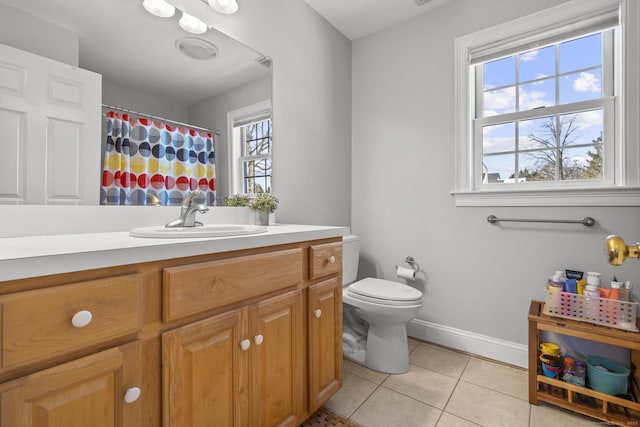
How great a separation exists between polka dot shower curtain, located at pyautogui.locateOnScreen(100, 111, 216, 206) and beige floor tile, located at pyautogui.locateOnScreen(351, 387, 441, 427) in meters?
1.32

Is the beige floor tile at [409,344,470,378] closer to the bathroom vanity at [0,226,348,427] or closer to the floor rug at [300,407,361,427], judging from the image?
the floor rug at [300,407,361,427]

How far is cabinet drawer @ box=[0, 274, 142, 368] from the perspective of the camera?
23.3 inches

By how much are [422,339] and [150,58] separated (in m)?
2.45

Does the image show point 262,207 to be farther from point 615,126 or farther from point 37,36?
point 615,126

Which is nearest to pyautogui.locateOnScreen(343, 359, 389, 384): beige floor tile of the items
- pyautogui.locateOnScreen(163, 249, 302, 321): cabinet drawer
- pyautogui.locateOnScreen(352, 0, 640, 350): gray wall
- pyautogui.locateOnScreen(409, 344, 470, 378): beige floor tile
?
pyautogui.locateOnScreen(409, 344, 470, 378): beige floor tile

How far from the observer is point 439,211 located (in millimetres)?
2227

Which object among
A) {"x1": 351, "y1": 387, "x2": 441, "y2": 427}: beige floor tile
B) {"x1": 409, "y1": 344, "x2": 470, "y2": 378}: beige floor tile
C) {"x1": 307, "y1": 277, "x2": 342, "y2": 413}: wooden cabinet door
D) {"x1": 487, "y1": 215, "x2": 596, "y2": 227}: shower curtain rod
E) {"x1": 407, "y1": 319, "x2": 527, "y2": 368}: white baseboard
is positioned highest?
{"x1": 487, "y1": 215, "x2": 596, "y2": 227}: shower curtain rod

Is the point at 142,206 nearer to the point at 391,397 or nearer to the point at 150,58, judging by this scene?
the point at 150,58

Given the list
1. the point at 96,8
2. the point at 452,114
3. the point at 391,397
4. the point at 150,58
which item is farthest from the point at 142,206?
the point at 452,114

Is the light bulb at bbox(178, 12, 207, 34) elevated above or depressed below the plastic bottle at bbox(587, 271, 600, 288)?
above

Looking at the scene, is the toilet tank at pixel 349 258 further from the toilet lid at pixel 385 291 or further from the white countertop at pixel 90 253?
the white countertop at pixel 90 253

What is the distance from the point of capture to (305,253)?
1.33 meters

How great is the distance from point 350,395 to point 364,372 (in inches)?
10.2

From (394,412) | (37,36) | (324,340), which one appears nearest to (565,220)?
(394,412)
